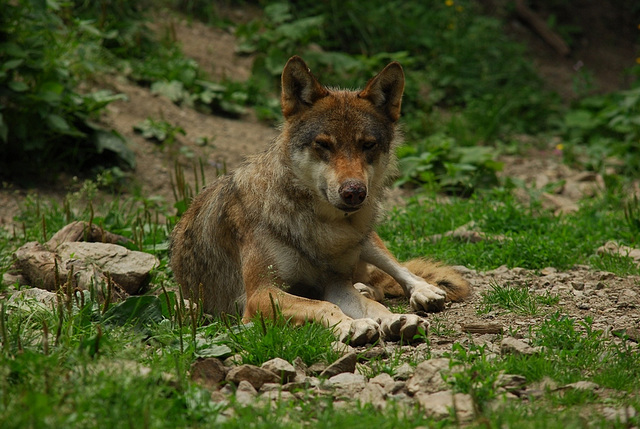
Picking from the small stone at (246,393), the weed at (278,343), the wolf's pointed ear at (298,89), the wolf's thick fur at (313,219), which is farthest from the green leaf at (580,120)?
the small stone at (246,393)

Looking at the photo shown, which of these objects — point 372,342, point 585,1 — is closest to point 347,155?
point 372,342

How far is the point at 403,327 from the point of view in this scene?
445 cm

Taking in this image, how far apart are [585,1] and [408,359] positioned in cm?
1350

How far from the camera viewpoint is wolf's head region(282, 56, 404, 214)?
Answer: 483 cm

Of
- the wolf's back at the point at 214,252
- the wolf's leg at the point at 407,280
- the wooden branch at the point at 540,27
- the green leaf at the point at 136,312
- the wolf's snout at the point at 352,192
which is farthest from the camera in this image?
the wooden branch at the point at 540,27

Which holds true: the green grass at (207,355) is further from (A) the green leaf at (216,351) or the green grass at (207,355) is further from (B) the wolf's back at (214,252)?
(B) the wolf's back at (214,252)

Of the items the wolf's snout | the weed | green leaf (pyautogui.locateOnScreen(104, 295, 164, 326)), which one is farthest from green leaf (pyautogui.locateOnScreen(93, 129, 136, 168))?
the weed

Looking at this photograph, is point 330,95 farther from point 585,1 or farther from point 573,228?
point 585,1

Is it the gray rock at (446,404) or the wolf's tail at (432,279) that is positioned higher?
the gray rock at (446,404)

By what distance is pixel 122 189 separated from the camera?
8281 mm

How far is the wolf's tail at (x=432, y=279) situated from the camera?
539 centimetres

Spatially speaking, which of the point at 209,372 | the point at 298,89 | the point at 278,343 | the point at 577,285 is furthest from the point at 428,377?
the point at 298,89

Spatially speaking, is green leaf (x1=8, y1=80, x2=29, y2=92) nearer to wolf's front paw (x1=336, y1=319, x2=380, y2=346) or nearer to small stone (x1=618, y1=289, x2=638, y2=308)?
wolf's front paw (x1=336, y1=319, x2=380, y2=346)

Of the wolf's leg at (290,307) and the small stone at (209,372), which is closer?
the small stone at (209,372)
